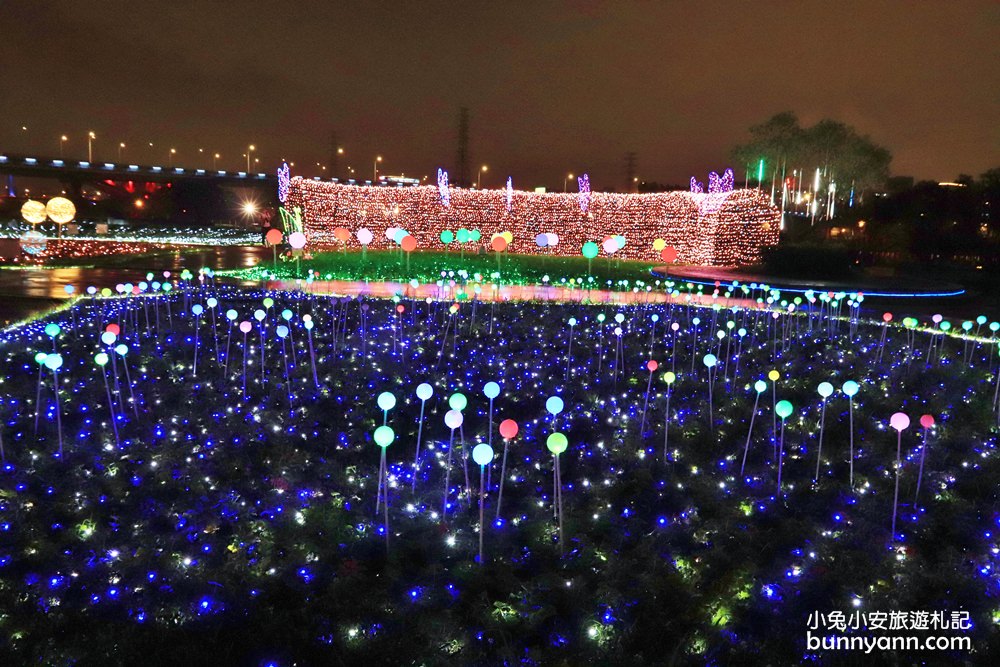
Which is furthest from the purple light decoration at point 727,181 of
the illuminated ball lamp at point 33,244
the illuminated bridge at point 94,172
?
the illuminated bridge at point 94,172

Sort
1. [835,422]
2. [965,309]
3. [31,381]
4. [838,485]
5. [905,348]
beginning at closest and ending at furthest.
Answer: [838,485], [835,422], [31,381], [905,348], [965,309]

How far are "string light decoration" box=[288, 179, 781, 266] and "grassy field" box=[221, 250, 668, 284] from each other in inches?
95.0

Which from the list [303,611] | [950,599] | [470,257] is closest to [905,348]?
[950,599]

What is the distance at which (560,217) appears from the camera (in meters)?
29.1

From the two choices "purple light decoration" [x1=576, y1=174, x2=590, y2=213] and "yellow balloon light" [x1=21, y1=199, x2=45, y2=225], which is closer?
"purple light decoration" [x1=576, y1=174, x2=590, y2=213]

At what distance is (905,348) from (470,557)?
7489mm

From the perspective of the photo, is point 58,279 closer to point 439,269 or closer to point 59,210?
point 439,269

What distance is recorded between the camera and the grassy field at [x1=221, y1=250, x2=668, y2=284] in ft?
62.7

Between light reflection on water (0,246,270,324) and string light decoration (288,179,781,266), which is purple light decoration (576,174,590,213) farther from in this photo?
light reflection on water (0,246,270,324)

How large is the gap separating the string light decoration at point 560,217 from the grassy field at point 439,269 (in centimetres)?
241

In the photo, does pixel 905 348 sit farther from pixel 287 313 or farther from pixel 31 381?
pixel 31 381

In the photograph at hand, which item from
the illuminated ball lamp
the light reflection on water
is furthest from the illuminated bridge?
the light reflection on water

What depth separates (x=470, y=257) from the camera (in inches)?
1039

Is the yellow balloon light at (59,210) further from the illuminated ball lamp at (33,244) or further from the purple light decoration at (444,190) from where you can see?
the purple light decoration at (444,190)
